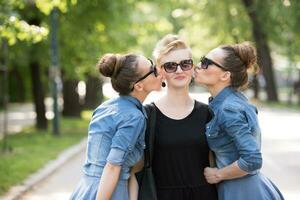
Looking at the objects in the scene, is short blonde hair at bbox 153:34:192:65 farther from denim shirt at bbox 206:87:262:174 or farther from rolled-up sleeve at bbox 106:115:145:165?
rolled-up sleeve at bbox 106:115:145:165

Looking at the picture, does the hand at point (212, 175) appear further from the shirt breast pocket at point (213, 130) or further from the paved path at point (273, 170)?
the paved path at point (273, 170)

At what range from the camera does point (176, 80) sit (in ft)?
14.8

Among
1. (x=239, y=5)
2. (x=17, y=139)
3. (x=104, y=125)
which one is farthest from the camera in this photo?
(x=239, y=5)

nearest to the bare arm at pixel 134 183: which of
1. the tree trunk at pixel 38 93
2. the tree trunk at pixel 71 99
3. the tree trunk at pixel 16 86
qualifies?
the tree trunk at pixel 38 93

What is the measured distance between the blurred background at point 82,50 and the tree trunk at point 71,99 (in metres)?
Result: 0.02

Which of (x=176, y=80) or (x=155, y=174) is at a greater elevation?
(x=176, y=80)

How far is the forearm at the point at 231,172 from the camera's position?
4176mm

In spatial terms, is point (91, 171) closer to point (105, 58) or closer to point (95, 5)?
point (105, 58)

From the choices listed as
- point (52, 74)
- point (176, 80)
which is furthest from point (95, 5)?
point (176, 80)

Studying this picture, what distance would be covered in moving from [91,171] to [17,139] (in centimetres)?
1604

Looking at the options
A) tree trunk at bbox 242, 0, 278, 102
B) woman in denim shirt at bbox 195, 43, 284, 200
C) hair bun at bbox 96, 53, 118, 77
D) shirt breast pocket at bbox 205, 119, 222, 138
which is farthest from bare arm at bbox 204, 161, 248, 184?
tree trunk at bbox 242, 0, 278, 102

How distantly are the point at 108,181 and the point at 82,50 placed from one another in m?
18.7

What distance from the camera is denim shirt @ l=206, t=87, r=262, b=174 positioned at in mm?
4105

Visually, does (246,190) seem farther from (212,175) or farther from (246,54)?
(246,54)
